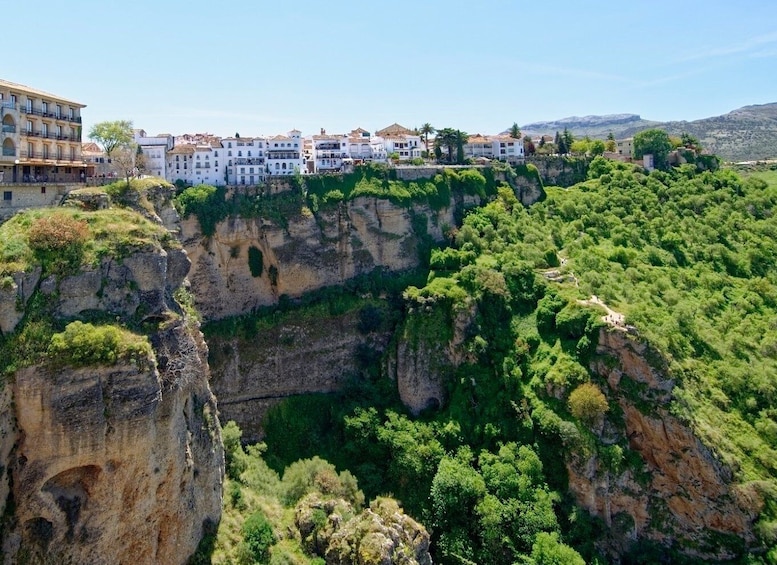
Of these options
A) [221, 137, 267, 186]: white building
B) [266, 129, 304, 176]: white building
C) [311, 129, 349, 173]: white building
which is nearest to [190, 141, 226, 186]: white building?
[221, 137, 267, 186]: white building

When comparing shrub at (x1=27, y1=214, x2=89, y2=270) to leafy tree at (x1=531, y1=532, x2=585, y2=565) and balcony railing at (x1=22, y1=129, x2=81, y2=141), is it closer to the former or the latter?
balcony railing at (x1=22, y1=129, x2=81, y2=141)

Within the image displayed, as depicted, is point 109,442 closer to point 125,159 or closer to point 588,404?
point 125,159

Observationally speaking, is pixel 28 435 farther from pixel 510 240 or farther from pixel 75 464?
pixel 510 240

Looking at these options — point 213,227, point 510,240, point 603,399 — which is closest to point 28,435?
point 213,227

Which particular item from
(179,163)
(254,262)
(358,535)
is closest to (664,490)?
(358,535)

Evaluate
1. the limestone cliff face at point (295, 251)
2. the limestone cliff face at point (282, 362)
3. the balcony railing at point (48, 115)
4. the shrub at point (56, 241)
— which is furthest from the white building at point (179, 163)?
the shrub at point (56, 241)

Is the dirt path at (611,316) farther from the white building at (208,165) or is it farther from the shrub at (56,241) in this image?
the shrub at (56,241)

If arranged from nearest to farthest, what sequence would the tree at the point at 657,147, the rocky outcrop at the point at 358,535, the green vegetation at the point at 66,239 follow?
1. the green vegetation at the point at 66,239
2. the rocky outcrop at the point at 358,535
3. the tree at the point at 657,147
